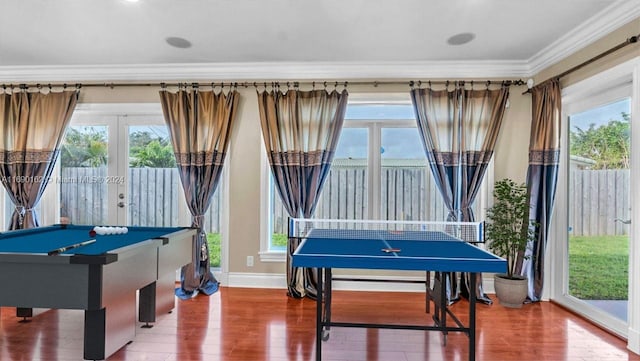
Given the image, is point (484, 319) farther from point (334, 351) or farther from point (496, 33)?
point (496, 33)

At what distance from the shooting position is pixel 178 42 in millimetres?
3564

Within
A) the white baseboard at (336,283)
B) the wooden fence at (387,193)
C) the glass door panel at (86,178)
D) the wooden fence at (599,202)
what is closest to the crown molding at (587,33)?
the wooden fence at (599,202)

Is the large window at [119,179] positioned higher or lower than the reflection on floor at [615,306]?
higher

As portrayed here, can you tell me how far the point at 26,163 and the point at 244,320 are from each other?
3296 millimetres

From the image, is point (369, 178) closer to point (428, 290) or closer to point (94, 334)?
point (428, 290)

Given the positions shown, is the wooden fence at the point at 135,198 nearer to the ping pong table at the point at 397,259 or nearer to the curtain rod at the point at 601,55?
the ping pong table at the point at 397,259

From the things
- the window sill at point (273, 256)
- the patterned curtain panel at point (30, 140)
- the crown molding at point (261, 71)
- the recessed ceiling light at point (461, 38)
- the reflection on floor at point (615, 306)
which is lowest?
the reflection on floor at point (615, 306)

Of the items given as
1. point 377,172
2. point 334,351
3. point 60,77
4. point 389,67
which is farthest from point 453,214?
point 60,77

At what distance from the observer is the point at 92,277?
210cm

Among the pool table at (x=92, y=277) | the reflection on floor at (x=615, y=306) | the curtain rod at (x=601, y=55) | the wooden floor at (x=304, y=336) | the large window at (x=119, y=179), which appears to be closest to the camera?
the pool table at (x=92, y=277)

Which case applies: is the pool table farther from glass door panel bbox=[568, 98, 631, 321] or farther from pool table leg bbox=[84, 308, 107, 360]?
glass door panel bbox=[568, 98, 631, 321]

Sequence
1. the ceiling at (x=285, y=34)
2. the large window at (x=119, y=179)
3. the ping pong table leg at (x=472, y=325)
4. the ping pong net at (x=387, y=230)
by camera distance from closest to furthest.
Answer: the ping pong table leg at (x=472, y=325), the ceiling at (x=285, y=34), the ping pong net at (x=387, y=230), the large window at (x=119, y=179)

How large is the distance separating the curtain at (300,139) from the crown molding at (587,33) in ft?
6.81

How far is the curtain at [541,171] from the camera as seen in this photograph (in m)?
3.62
